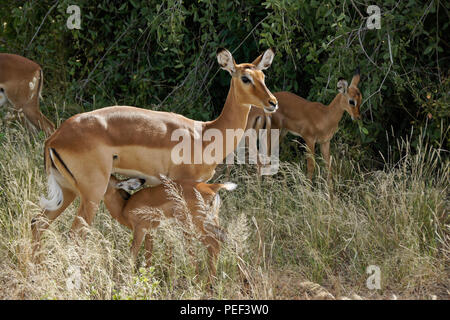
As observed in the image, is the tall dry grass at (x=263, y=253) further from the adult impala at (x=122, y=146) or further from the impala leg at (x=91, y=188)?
the adult impala at (x=122, y=146)

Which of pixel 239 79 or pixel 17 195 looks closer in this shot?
pixel 239 79

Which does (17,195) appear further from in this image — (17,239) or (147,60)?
(147,60)

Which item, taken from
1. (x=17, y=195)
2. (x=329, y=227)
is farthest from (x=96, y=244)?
(x=329, y=227)

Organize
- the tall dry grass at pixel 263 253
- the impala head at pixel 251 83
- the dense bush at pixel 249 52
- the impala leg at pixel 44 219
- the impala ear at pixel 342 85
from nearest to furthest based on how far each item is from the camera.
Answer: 1. the tall dry grass at pixel 263 253
2. the impala leg at pixel 44 219
3. the impala head at pixel 251 83
4. the dense bush at pixel 249 52
5. the impala ear at pixel 342 85

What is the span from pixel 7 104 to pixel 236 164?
2832 mm

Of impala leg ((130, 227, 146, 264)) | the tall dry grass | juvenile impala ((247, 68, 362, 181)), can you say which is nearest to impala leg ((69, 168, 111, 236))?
the tall dry grass

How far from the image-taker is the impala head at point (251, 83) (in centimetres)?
480

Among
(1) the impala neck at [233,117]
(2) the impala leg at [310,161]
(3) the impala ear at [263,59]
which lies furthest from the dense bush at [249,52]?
(1) the impala neck at [233,117]

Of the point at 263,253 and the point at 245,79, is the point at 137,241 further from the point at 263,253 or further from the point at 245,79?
the point at 245,79

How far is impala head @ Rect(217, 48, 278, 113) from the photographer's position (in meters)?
4.80

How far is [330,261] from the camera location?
478cm

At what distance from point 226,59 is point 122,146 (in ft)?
3.35

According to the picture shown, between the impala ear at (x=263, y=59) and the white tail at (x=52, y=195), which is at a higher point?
the impala ear at (x=263, y=59)

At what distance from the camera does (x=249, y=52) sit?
7305 mm
